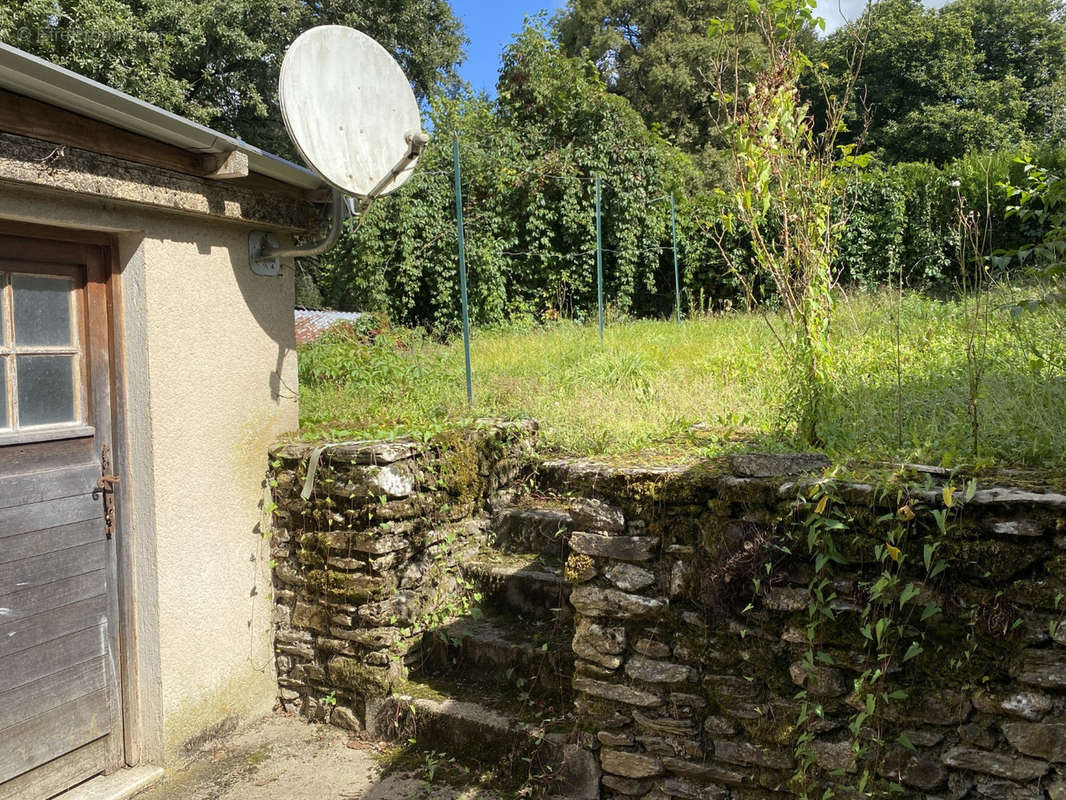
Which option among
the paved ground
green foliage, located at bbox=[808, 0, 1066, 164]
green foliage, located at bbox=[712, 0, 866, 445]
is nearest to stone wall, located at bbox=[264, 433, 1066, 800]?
green foliage, located at bbox=[712, 0, 866, 445]

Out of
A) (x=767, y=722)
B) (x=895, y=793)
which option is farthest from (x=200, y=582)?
(x=895, y=793)

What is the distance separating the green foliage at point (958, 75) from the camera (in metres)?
20.4

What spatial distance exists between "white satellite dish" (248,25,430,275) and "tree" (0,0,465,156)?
12.8m

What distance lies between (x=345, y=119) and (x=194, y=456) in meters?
2.00

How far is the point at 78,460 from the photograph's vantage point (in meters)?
3.50

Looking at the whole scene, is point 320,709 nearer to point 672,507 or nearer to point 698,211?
point 672,507

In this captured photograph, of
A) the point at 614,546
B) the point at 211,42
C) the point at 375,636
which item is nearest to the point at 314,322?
the point at 375,636

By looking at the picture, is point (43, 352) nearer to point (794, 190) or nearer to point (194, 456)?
point (194, 456)

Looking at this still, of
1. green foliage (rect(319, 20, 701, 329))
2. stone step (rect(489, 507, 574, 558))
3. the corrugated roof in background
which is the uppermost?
green foliage (rect(319, 20, 701, 329))

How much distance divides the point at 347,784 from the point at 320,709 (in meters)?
0.71

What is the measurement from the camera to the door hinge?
3.56 m

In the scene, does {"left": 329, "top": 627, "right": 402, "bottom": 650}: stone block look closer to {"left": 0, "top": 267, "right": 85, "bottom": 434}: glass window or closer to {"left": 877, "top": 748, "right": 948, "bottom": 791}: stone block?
{"left": 0, "top": 267, "right": 85, "bottom": 434}: glass window

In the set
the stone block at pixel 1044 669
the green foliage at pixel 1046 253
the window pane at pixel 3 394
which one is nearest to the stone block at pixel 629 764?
the stone block at pixel 1044 669

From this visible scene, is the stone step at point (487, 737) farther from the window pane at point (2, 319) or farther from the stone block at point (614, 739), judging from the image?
the window pane at point (2, 319)
